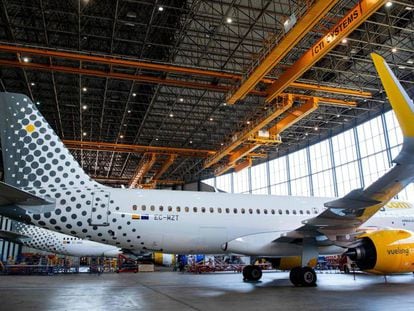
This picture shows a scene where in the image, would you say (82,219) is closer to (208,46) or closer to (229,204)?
(229,204)

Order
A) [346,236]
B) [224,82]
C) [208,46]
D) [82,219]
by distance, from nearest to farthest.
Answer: [82,219]
[346,236]
[208,46]
[224,82]

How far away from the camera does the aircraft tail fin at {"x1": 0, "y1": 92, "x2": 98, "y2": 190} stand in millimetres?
10898

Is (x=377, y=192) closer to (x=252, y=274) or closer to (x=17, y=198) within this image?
(x=252, y=274)

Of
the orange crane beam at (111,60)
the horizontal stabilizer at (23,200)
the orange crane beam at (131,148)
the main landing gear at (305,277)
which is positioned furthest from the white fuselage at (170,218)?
the orange crane beam at (131,148)

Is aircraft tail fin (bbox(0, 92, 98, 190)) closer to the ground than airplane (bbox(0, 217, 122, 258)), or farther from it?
farther from it

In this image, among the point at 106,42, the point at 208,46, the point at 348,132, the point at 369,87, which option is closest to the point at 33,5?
the point at 106,42

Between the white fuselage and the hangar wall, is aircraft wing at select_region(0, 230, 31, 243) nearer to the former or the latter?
the white fuselage

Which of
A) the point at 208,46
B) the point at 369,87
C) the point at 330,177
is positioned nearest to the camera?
the point at 208,46

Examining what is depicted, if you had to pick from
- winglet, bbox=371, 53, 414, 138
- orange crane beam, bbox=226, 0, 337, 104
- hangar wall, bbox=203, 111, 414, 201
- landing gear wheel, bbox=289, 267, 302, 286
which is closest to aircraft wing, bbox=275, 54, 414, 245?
winglet, bbox=371, 53, 414, 138

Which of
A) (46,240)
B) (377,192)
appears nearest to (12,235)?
(46,240)

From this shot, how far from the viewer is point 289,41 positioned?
1545 centimetres

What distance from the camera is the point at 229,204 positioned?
1269cm

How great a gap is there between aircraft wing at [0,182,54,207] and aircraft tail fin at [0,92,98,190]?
1.00m

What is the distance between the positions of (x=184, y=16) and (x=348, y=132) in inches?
793
